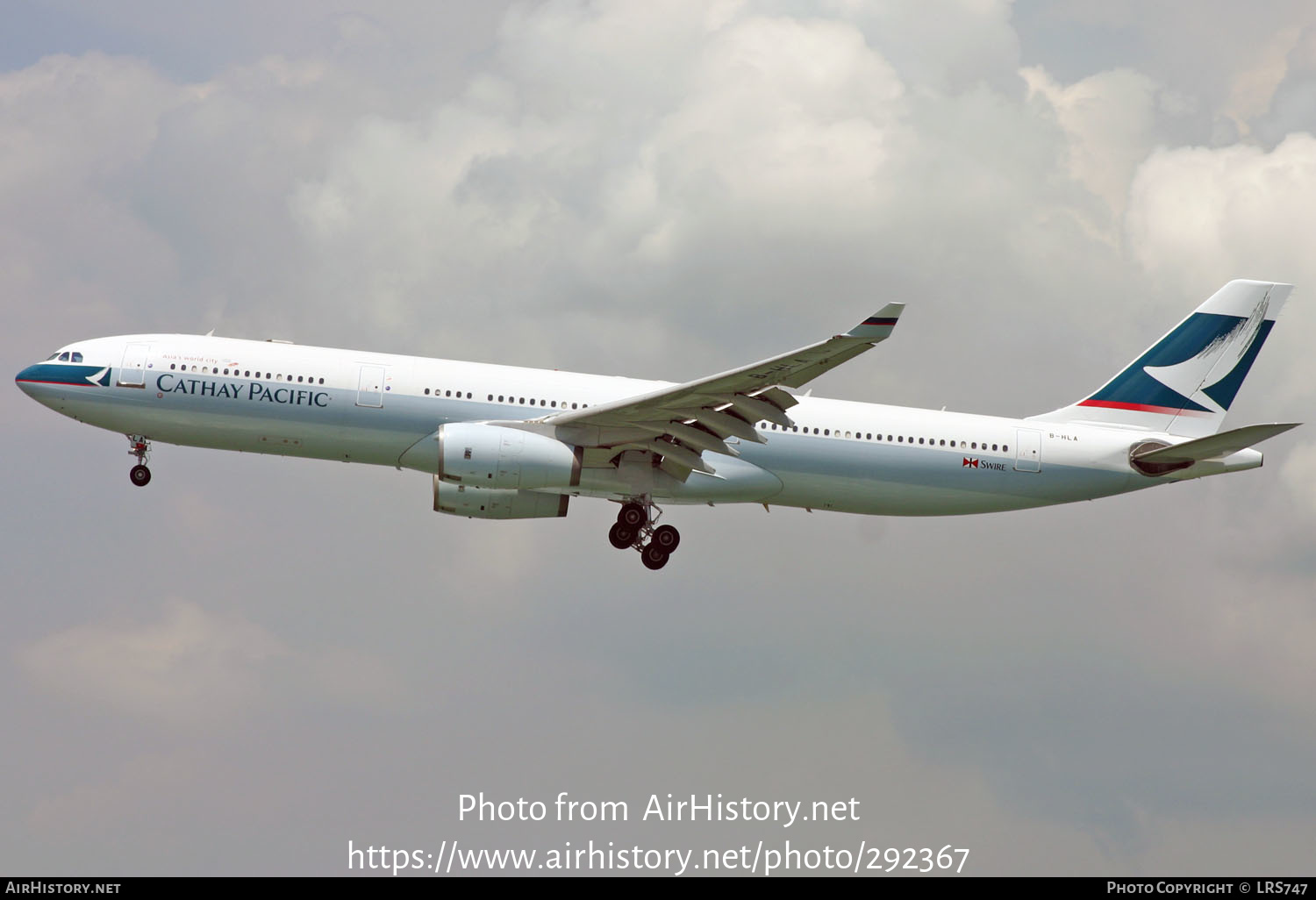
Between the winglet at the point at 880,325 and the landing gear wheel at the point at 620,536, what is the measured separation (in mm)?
10123

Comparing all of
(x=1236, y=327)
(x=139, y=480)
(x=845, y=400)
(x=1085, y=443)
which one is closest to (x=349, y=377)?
(x=139, y=480)

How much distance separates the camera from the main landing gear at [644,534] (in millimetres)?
38094

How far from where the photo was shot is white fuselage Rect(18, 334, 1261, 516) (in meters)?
35.8

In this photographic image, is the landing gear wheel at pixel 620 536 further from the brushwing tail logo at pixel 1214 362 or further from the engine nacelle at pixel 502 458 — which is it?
the brushwing tail logo at pixel 1214 362

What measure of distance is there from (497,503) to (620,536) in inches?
138

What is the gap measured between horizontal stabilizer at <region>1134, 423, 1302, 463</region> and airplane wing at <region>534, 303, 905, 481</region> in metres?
10.9

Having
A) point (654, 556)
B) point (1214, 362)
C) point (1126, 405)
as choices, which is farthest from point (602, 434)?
point (1214, 362)

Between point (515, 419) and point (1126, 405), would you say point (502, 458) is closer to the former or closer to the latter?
point (515, 419)

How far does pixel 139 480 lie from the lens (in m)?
37.6

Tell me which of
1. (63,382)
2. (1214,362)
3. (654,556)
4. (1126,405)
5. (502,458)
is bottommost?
(654,556)

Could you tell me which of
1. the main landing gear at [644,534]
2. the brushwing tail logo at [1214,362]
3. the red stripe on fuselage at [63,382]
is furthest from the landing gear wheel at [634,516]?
the brushwing tail logo at [1214,362]

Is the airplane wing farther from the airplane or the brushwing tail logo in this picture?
the brushwing tail logo

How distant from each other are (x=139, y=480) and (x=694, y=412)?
48.5ft

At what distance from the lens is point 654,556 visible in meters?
38.6
